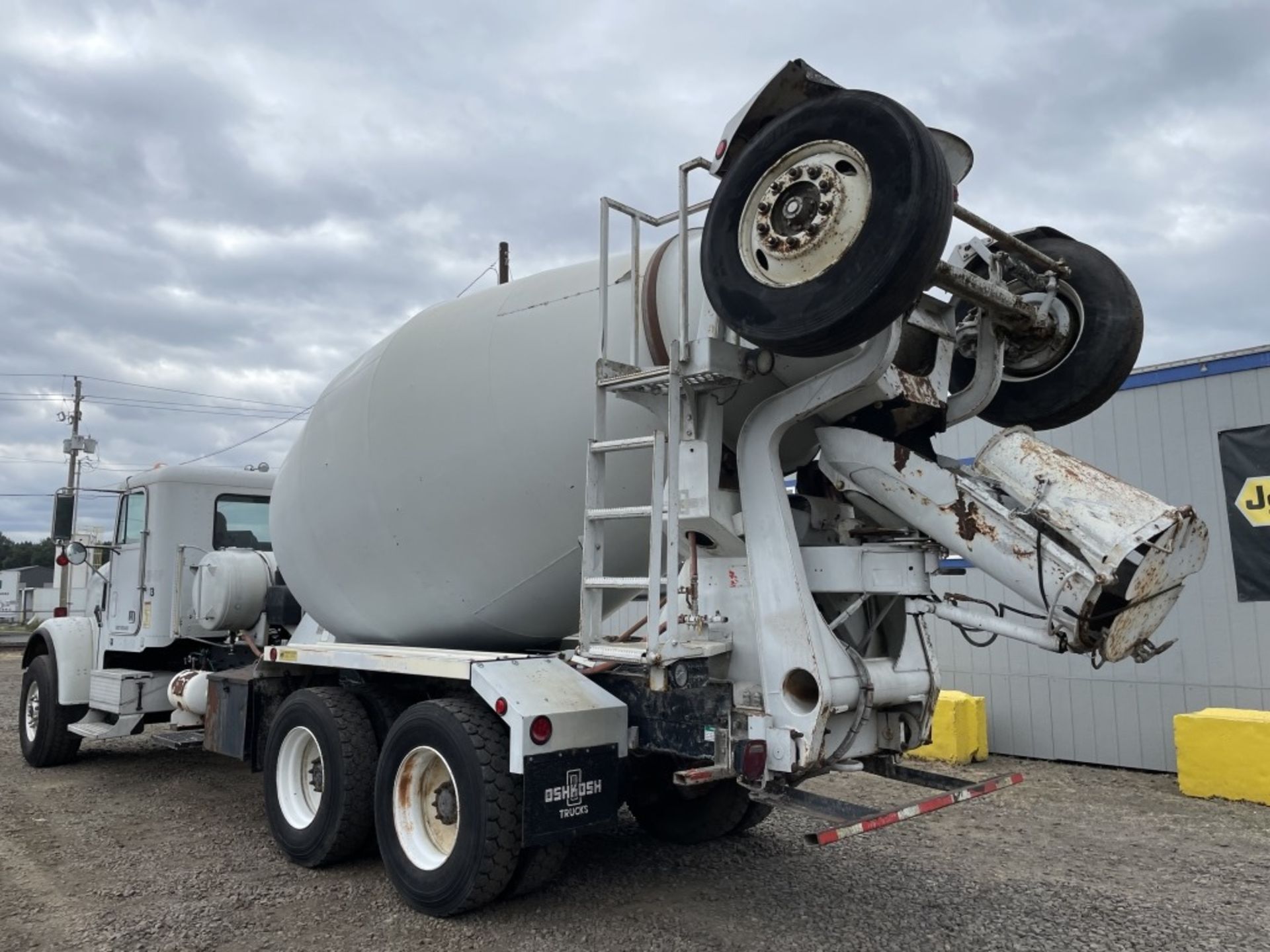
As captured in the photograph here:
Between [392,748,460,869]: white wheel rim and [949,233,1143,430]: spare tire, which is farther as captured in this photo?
[392,748,460,869]: white wheel rim

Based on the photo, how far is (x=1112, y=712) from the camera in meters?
8.80

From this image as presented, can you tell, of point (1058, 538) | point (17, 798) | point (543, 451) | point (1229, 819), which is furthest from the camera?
point (17, 798)

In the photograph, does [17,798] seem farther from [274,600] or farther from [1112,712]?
[1112,712]

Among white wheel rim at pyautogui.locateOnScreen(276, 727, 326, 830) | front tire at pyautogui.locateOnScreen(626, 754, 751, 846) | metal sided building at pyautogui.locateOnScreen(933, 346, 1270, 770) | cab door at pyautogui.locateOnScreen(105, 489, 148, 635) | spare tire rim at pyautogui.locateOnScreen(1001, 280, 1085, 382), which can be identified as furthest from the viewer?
cab door at pyautogui.locateOnScreen(105, 489, 148, 635)

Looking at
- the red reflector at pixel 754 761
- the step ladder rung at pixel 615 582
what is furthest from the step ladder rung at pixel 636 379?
the red reflector at pixel 754 761

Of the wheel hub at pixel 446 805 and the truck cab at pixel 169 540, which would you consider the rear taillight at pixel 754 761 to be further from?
the truck cab at pixel 169 540

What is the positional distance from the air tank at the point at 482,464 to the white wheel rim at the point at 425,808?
941mm

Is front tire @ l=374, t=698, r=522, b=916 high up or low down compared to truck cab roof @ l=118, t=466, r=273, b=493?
down

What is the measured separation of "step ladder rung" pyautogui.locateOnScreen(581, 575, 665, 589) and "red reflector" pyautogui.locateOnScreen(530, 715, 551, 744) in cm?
66

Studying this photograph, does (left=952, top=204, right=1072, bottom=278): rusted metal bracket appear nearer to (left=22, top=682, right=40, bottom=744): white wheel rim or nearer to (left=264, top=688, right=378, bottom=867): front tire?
(left=264, top=688, right=378, bottom=867): front tire

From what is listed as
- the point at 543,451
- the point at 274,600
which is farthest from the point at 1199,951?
the point at 274,600

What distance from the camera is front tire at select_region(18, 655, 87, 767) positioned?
9031 mm

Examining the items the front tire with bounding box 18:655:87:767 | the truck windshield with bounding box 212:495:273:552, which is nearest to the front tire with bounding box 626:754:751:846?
the truck windshield with bounding box 212:495:273:552

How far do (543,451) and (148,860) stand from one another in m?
3.58
